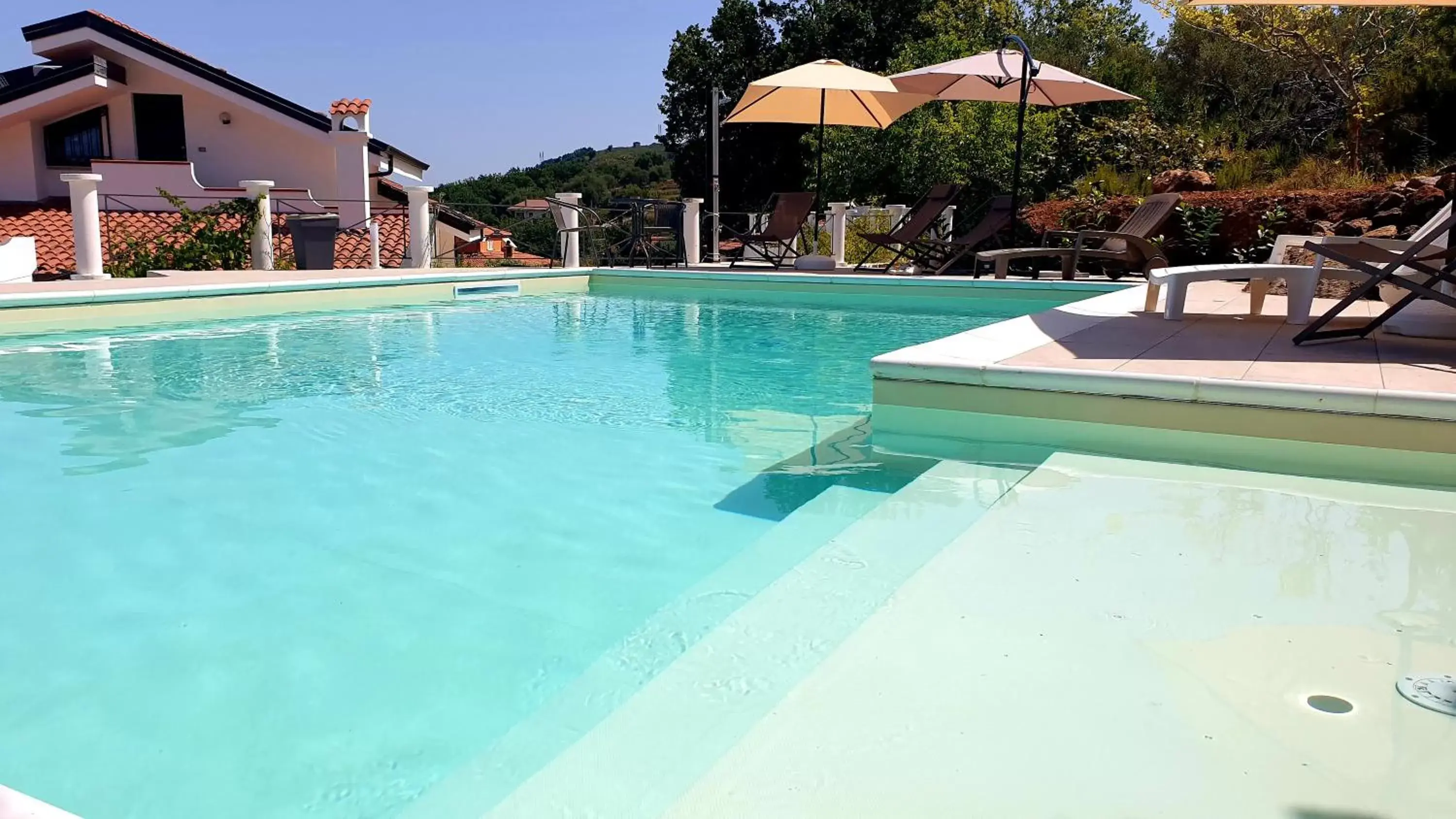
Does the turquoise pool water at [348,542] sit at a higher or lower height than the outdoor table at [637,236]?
lower

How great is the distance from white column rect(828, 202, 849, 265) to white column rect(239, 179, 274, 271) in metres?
7.57

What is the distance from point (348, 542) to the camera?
123 inches

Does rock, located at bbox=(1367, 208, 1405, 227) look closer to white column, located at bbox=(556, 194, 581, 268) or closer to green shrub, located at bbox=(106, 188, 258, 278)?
white column, located at bbox=(556, 194, 581, 268)

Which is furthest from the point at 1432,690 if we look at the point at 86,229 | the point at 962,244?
the point at 86,229

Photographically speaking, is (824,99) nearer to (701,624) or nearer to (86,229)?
(86,229)

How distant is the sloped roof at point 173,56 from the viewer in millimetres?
18016

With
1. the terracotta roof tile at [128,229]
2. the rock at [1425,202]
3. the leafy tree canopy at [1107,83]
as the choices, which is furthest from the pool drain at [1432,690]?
the terracotta roof tile at [128,229]

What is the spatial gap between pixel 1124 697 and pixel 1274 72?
21.8m

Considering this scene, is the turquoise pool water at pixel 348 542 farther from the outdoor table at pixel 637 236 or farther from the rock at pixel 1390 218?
the outdoor table at pixel 637 236

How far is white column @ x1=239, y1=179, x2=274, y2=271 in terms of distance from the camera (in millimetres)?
12500

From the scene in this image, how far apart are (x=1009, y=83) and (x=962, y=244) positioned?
6.36 feet

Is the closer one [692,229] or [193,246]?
[193,246]

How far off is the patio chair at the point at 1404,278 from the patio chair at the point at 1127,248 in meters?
3.96

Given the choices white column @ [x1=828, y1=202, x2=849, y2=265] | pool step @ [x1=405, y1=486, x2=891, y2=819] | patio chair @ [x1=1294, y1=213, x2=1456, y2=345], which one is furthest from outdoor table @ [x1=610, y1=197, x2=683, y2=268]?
pool step @ [x1=405, y1=486, x2=891, y2=819]
